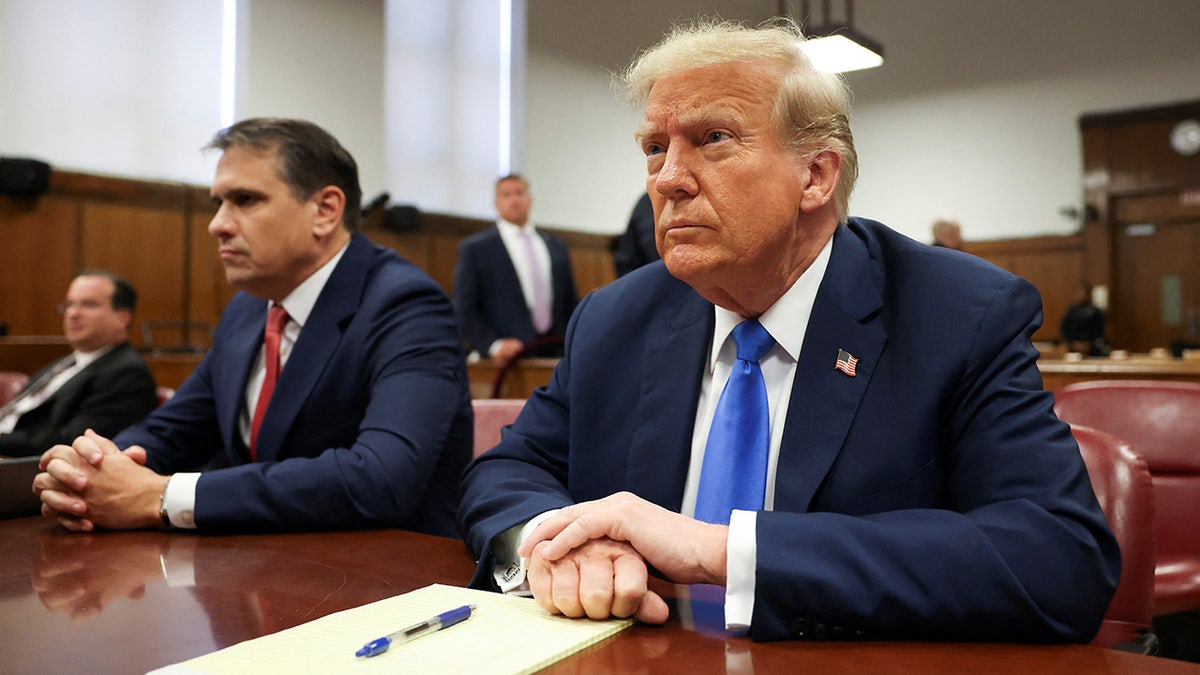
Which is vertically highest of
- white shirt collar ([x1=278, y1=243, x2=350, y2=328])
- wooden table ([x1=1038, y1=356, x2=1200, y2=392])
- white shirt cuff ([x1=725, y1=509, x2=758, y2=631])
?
white shirt collar ([x1=278, y1=243, x2=350, y2=328])

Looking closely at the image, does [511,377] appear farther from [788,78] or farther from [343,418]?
[788,78]

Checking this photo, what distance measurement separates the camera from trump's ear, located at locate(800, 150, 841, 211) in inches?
55.4

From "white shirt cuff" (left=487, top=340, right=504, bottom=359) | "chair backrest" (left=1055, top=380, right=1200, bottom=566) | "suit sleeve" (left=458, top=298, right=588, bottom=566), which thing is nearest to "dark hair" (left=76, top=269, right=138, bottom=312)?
"white shirt cuff" (left=487, top=340, right=504, bottom=359)

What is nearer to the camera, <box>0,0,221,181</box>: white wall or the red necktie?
the red necktie

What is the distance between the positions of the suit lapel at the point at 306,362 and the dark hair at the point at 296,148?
0.26m

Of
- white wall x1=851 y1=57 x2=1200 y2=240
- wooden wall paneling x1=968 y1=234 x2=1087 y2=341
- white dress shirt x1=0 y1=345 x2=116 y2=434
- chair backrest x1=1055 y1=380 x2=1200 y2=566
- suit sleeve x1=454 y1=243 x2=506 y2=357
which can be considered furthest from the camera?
wooden wall paneling x1=968 y1=234 x2=1087 y2=341

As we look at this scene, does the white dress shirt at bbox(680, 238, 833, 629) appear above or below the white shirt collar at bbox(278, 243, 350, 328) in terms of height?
below

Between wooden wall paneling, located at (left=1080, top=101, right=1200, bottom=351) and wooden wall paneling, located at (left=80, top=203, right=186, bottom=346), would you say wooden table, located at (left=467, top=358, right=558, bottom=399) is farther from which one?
Answer: wooden wall paneling, located at (left=1080, top=101, right=1200, bottom=351)

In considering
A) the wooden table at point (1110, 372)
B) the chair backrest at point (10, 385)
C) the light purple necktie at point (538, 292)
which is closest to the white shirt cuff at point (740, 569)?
the wooden table at point (1110, 372)

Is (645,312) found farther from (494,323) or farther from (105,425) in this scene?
(494,323)

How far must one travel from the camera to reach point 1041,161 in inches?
439

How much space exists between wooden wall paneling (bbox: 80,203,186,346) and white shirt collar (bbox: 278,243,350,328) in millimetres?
6373

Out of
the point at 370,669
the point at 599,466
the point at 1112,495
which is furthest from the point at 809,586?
the point at 1112,495

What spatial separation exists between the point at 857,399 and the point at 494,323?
534 centimetres
